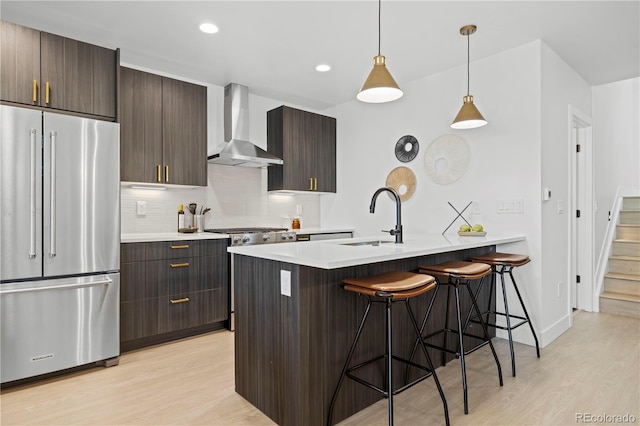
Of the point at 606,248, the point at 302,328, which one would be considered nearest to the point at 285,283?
the point at 302,328

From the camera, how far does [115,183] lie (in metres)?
2.78

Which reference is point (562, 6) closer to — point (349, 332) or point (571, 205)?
point (571, 205)

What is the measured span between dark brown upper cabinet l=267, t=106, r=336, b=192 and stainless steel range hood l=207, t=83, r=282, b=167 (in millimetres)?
345

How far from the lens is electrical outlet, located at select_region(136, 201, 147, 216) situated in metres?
3.73

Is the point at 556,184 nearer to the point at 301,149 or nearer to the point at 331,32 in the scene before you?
the point at 331,32

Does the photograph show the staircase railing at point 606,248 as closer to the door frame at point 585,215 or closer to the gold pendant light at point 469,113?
the door frame at point 585,215

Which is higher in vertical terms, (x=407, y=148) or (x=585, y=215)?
(x=407, y=148)

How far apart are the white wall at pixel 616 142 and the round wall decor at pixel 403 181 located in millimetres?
2777

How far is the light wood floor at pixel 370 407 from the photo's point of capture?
2.07m

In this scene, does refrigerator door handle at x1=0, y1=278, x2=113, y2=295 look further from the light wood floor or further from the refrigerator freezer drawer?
the light wood floor

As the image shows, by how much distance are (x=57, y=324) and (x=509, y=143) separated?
3.76 meters

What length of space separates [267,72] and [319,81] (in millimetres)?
605

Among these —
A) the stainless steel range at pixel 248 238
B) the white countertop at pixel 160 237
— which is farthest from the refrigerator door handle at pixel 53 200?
the stainless steel range at pixel 248 238

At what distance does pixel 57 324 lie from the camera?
8.34 feet
